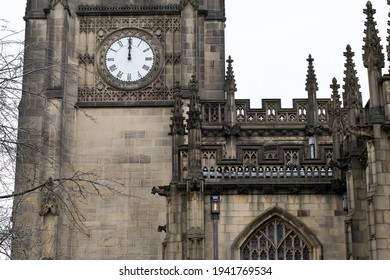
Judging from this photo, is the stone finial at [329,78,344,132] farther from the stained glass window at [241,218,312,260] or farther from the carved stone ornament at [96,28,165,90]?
the carved stone ornament at [96,28,165,90]

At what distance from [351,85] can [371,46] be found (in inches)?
74.6

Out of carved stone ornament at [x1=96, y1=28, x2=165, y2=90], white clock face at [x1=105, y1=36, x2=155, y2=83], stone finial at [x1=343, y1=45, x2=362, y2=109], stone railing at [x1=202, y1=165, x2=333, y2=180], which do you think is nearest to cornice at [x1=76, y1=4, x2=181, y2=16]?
carved stone ornament at [x1=96, y1=28, x2=165, y2=90]

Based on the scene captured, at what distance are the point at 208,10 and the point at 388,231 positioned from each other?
46.7 ft

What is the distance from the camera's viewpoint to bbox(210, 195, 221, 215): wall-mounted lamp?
20.3 meters

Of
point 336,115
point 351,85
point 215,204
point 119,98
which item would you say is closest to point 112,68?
point 119,98

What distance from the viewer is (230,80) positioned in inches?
1085

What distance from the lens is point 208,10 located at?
1141 inches

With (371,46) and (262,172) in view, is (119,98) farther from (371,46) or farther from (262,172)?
(371,46)

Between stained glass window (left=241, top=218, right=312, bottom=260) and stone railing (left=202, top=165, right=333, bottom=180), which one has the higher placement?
stone railing (left=202, top=165, right=333, bottom=180)

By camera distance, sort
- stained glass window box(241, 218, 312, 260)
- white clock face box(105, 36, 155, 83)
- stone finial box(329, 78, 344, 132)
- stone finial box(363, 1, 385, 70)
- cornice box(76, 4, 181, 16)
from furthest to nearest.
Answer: cornice box(76, 4, 181, 16)
white clock face box(105, 36, 155, 83)
stone finial box(329, 78, 344, 132)
stained glass window box(241, 218, 312, 260)
stone finial box(363, 1, 385, 70)

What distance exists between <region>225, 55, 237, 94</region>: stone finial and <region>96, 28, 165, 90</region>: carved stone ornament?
2345mm

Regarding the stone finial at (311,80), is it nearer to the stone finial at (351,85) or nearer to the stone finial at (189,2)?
the stone finial at (189,2)

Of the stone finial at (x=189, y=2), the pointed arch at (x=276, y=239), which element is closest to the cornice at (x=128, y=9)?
the stone finial at (x=189, y=2)

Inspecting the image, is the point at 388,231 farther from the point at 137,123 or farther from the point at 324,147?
the point at 137,123
